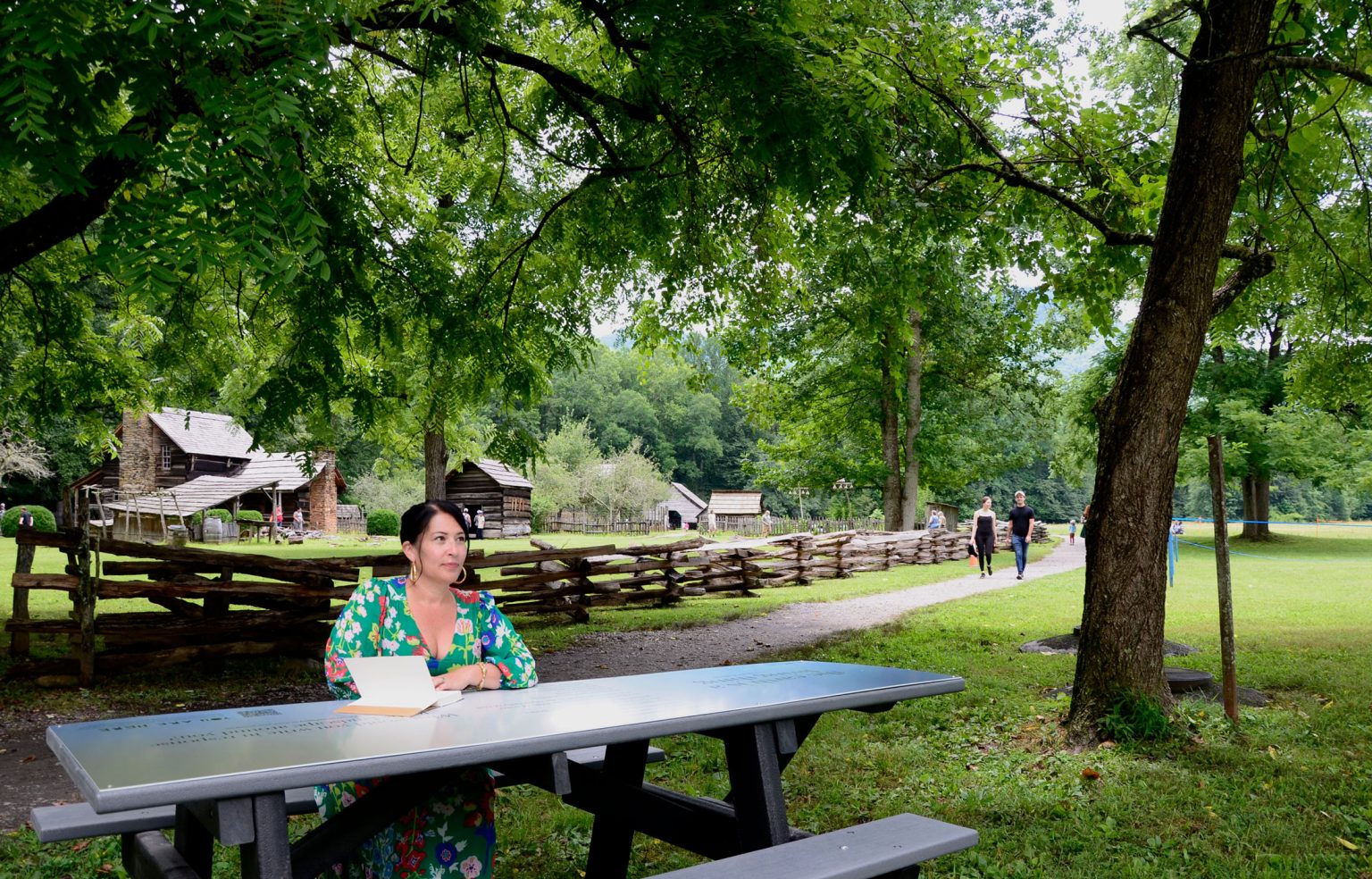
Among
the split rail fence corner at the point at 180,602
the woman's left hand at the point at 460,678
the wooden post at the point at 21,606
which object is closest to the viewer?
the woman's left hand at the point at 460,678

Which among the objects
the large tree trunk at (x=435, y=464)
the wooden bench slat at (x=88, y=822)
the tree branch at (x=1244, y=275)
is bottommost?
the wooden bench slat at (x=88, y=822)

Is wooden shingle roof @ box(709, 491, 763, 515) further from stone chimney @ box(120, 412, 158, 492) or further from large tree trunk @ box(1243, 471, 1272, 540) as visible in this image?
large tree trunk @ box(1243, 471, 1272, 540)

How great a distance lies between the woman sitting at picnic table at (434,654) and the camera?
3266 mm

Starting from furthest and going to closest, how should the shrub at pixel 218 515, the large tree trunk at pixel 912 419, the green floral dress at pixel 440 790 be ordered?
the shrub at pixel 218 515 → the large tree trunk at pixel 912 419 → the green floral dress at pixel 440 790

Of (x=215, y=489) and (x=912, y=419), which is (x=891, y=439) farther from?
(x=215, y=489)

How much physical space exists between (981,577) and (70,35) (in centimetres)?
2053

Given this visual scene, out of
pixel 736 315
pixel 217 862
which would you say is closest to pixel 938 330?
pixel 736 315

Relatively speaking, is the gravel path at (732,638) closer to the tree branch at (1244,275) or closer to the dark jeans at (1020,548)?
the dark jeans at (1020,548)

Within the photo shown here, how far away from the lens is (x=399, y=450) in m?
18.9

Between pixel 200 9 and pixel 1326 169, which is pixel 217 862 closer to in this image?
pixel 200 9

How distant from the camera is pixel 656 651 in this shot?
37.7 ft

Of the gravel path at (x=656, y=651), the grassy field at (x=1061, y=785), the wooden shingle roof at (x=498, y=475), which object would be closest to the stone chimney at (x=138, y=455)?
the wooden shingle roof at (x=498, y=475)

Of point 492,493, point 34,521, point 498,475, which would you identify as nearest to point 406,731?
point 34,521

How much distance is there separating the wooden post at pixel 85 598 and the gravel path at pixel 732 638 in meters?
3.95
